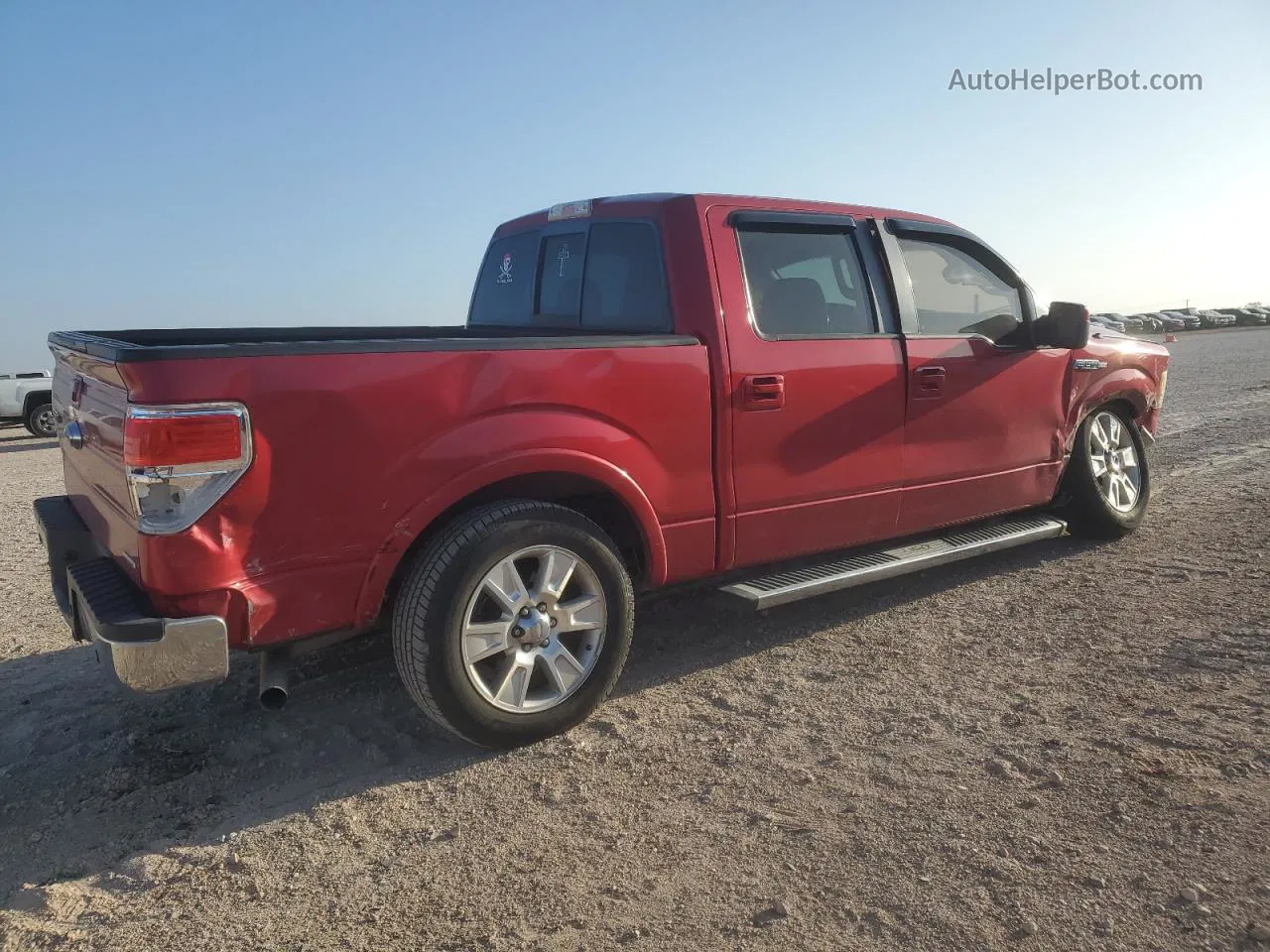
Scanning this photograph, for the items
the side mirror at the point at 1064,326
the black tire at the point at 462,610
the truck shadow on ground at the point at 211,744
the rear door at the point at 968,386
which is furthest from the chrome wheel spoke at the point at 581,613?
the side mirror at the point at 1064,326

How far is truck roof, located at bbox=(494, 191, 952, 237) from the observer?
12.6ft

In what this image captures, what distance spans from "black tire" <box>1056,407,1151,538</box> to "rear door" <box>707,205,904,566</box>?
5.40 feet

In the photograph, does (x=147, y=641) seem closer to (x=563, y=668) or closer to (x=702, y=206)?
(x=563, y=668)

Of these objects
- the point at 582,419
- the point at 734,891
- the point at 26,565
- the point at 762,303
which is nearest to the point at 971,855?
the point at 734,891

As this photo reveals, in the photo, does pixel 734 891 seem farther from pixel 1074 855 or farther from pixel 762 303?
pixel 762 303

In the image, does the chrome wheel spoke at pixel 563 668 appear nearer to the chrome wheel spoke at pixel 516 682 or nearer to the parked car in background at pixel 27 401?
the chrome wheel spoke at pixel 516 682

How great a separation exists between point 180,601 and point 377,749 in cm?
93

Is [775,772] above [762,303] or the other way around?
the other way around

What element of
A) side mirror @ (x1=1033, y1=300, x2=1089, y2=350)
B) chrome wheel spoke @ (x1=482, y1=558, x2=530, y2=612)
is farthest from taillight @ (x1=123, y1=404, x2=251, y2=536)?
side mirror @ (x1=1033, y1=300, x2=1089, y2=350)

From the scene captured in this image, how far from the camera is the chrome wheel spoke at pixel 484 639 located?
307 centimetres

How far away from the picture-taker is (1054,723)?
3201 millimetres

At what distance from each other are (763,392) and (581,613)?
119cm

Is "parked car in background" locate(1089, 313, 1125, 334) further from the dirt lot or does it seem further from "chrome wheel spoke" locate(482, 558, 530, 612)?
"chrome wheel spoke" locate(482, 558, 530, 612)

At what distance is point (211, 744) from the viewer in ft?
11.0
